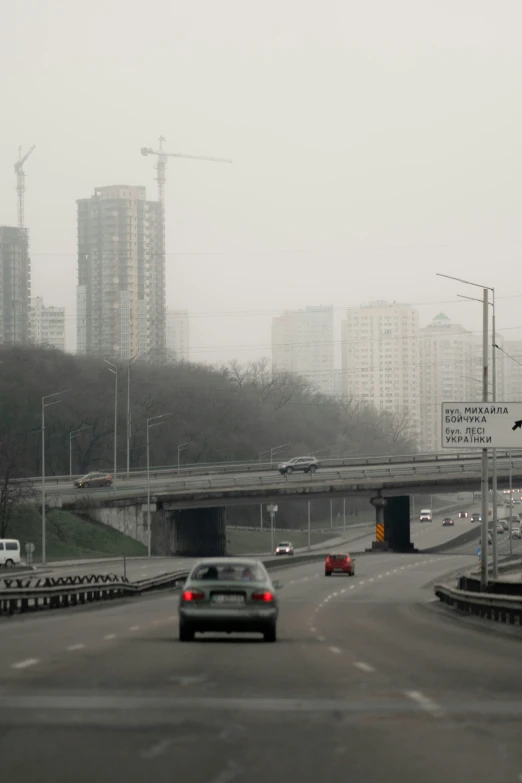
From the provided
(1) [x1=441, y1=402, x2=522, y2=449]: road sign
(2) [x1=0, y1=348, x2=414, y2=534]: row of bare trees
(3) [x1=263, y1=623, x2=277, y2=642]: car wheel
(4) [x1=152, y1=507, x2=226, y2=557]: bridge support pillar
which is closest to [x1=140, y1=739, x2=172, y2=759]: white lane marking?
(3) [x1=263, y1=623, x2=277, y2=642]: car wheel

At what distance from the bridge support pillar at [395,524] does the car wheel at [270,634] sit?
8465 centimetres

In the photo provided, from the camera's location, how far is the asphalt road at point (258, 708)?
8883mm

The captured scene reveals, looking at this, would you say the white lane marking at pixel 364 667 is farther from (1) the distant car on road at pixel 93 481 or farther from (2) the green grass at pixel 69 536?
(1) the distant car on road at pixel 93 481

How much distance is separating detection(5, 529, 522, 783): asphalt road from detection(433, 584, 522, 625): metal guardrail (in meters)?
4.87

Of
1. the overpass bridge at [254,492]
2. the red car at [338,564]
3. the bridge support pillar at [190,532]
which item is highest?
the overpass bridge at [254,492]

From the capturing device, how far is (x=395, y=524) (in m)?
109

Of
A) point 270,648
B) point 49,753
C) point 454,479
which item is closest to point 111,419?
point 454,479

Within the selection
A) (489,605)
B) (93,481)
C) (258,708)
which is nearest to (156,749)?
(258,708)

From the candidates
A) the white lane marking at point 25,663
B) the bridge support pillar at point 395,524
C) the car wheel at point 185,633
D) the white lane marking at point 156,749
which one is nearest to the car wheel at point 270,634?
the car wheel at point 185,633

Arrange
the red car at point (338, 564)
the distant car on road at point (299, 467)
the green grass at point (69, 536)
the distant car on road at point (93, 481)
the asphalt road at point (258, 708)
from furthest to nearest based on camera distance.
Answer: the distant car on road at point (299, 467) < the distant car on road at point (93, 481) < the green grass at point (69, 536) < the red car at point (338, 564) < the asphalt road at point (258, 708)

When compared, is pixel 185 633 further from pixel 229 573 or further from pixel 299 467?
pixel 299 467

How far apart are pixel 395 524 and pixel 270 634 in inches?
3450

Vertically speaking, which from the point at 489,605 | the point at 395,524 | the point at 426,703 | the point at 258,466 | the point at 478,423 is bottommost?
the point at 395,524

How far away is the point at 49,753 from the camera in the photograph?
931 centimetres
